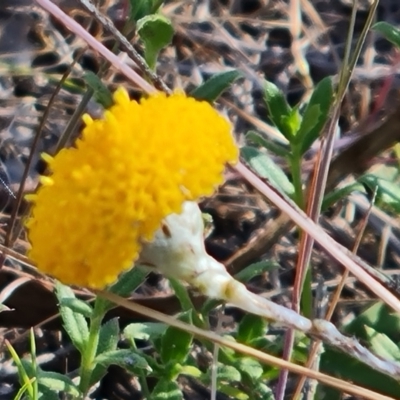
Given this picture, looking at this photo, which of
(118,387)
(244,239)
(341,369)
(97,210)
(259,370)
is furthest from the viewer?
(244,239)

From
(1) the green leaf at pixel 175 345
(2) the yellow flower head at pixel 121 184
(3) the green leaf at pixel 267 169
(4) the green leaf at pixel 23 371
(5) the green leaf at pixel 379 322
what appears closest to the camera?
(2) the yellow flower head at pixel 121 184

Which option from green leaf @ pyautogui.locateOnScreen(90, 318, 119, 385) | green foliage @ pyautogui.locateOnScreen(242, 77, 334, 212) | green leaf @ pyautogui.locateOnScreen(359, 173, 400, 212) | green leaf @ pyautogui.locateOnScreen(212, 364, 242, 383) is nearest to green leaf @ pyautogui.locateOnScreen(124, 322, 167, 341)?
green leaf @ pyautogui.locateOnScreen(90, 318, 119, 385)

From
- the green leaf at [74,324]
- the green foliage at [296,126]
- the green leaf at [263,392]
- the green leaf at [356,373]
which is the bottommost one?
the green leaf at [356,373]

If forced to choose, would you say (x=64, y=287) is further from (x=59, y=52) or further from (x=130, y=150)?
(x=59, y=52)

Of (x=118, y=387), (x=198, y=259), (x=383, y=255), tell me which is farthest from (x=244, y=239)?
(x=198, y=259)

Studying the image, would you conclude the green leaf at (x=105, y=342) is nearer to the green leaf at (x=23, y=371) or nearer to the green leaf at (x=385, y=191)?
the green leaf at (x=23, y=371)

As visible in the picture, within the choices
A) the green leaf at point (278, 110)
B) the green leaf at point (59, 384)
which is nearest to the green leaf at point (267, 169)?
the green leaf at point (278, 110)

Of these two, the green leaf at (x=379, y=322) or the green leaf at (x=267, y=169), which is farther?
the green leaf at (x=379, y=322)

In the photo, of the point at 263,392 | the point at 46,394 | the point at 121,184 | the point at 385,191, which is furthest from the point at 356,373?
the point at 121,184
